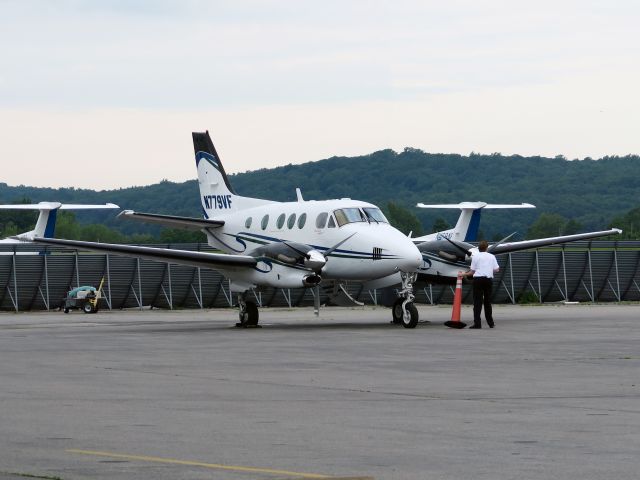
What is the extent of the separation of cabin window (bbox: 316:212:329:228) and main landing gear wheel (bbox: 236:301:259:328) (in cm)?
252

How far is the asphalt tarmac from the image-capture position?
Result: 30.0 ft

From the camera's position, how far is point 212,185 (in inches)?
1458

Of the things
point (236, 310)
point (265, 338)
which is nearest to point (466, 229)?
point (236, 310)

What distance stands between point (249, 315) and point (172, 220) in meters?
4.10

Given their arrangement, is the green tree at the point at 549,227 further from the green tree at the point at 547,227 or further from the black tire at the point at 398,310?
the black tire at the point at 398,310

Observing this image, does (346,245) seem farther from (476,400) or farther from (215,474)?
(215,474)

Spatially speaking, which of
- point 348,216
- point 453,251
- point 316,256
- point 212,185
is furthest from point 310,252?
point 212,185

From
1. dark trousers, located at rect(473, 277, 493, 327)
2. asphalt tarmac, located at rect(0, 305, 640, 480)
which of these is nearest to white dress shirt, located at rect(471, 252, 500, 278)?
dark trousers, located at rect(473, 277, 493, 327)

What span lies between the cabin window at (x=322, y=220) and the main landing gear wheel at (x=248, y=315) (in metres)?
2.52

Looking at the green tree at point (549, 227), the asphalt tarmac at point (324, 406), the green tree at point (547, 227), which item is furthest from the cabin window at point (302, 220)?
the green tree at point (549, 227)

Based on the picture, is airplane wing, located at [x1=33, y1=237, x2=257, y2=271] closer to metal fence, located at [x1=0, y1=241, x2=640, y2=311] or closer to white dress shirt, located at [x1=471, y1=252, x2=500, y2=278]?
white dress shirt, located at [x1=471, y1=252, x2=500, y2=278]

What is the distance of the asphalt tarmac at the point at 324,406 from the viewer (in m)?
9.16

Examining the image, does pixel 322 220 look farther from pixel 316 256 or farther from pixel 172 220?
pixel 172 220

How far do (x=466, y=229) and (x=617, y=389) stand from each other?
38.5 meters
